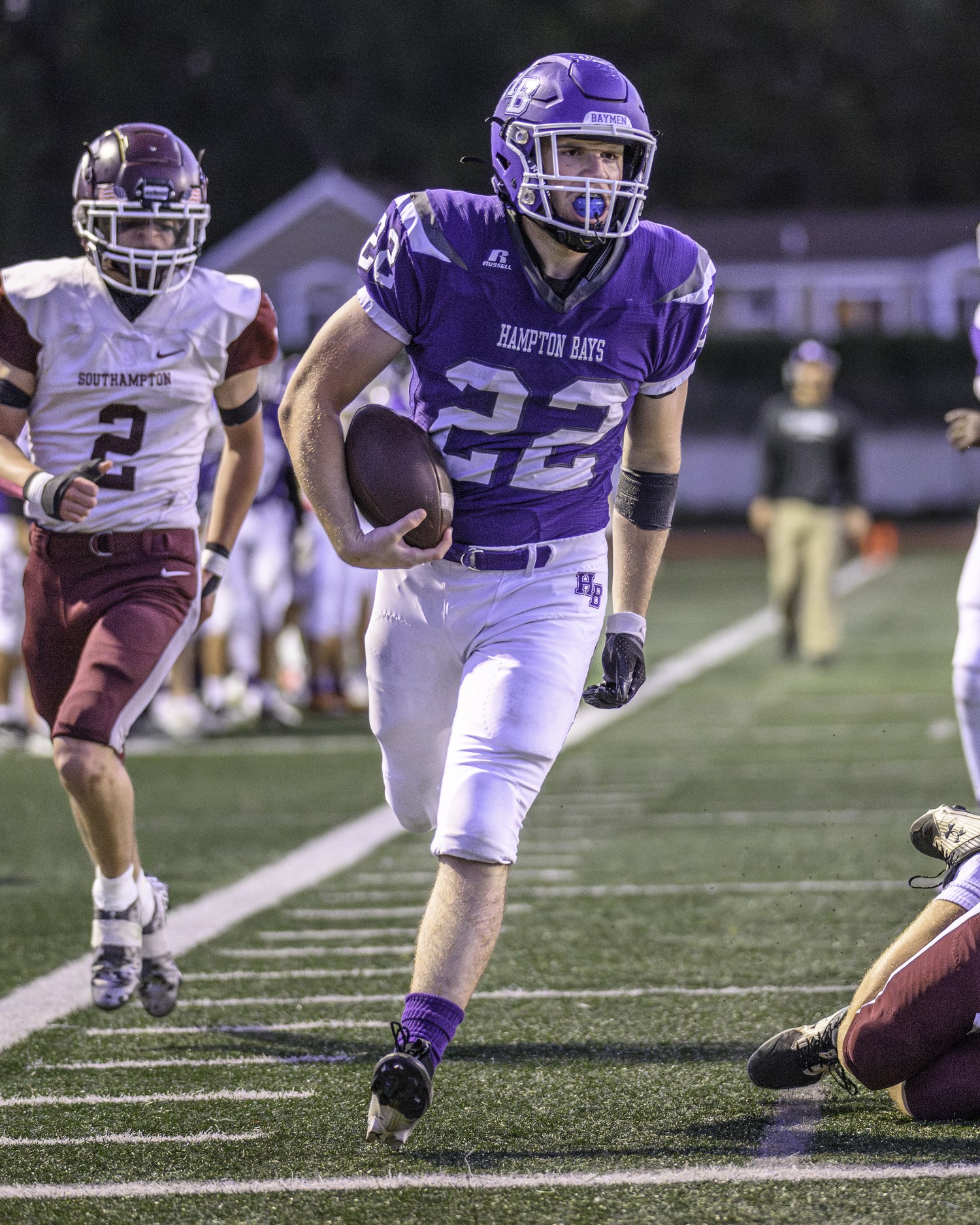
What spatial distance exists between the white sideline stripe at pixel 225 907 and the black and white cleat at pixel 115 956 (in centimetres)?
23

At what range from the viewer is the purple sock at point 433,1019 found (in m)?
3.37

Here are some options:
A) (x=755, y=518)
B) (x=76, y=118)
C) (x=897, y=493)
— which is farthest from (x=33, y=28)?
(x=755, y=518)

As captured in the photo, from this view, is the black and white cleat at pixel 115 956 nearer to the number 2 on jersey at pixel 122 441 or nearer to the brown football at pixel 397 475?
the number 2 on jersey at pixel 122 441

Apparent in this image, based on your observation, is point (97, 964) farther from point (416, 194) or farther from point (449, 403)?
point (416, 194)

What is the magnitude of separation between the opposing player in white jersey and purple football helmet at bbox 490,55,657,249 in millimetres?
1156

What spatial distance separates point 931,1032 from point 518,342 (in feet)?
4.88

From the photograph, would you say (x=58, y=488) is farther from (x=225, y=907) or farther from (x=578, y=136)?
(x=225, y=907)

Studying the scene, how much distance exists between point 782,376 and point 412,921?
3080cm

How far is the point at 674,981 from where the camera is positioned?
4676 millimetres

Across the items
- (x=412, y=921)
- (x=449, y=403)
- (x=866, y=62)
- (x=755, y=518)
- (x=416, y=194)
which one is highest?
(x=416, y=194)

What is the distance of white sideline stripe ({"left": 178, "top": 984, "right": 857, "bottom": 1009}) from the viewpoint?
452 cm

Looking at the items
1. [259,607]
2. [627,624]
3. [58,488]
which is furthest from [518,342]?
[259,607]

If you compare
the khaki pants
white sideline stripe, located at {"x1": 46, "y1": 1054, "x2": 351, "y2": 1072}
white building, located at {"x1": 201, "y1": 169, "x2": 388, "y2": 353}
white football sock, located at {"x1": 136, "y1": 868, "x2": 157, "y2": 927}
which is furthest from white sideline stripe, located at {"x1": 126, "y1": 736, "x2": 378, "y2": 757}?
white building, located at {"x1": 201, "y1": 169, "x2": 388, "y2": 353}

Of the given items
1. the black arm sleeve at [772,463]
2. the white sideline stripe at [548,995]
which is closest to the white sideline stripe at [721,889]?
the white sideline stripe at [548,995]
